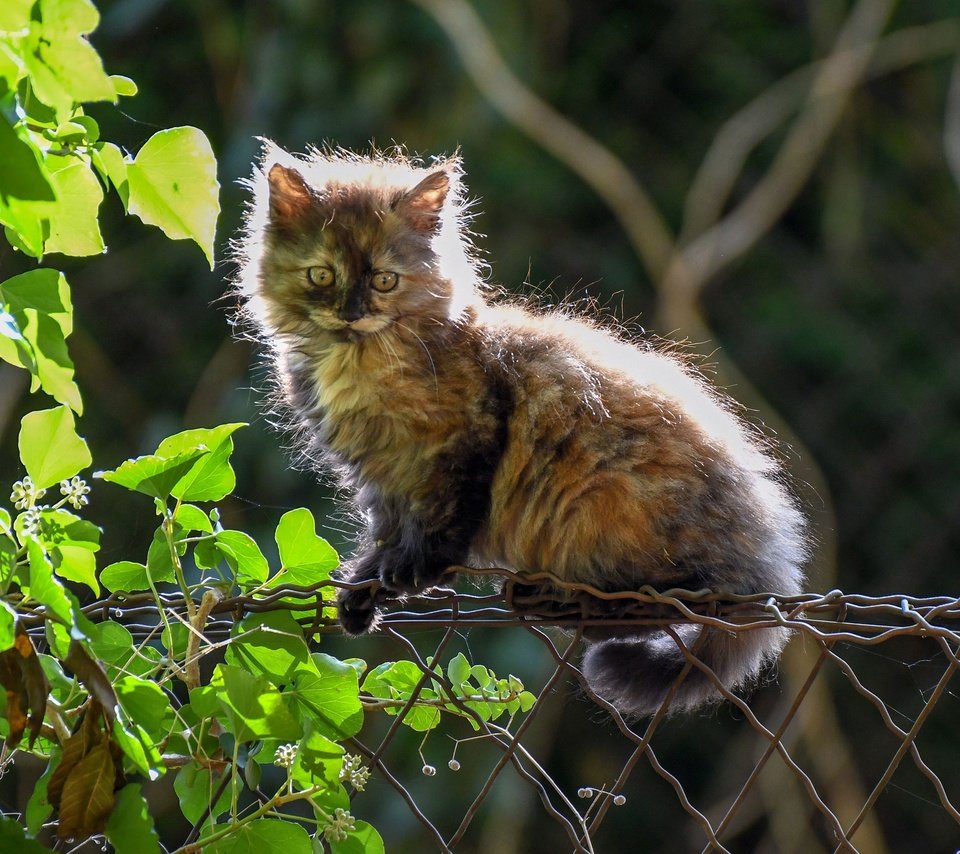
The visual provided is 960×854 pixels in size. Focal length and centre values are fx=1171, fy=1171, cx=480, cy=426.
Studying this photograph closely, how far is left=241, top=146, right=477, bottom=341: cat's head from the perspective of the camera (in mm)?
2006

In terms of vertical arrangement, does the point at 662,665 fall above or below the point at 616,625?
below

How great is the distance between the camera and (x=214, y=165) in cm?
107

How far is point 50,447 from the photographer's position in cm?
115

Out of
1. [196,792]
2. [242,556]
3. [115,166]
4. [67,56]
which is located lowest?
[196,792]

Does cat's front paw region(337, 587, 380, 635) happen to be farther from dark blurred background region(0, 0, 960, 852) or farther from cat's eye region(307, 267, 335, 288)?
dark blurred background region(0, 0, 960, 852)

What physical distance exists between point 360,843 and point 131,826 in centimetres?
27

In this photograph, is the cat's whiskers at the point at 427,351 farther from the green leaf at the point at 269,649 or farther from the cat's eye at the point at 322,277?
the green leaf at the point at 269,649

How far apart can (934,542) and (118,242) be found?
3380mm

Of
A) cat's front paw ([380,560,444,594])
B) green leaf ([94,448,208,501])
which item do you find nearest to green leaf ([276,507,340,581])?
green leaf ([94,448,208,501])

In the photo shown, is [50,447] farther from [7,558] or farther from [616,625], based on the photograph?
[616,625]

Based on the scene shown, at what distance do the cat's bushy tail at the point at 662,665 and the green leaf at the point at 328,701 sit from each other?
558 mm

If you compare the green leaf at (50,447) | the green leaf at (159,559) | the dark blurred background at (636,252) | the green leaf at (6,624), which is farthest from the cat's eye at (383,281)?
the dark blurred background at (636,252)

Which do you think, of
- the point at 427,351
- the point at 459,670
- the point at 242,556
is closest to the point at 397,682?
the point at 459,670

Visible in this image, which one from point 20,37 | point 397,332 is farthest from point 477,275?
point 20,37
